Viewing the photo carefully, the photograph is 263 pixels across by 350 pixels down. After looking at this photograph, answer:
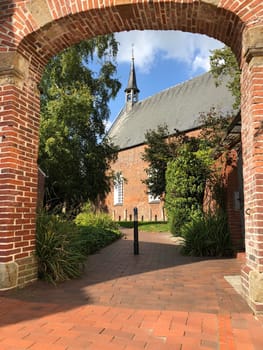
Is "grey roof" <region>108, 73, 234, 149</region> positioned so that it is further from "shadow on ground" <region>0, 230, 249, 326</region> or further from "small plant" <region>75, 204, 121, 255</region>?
"shadow on ground" <region>0, 230, 249, 326</region>

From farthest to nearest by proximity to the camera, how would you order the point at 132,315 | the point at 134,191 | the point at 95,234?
the point at 134,191 < the point at 95,234 < the point at 132,315

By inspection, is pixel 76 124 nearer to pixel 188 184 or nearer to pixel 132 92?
pixel 188 184

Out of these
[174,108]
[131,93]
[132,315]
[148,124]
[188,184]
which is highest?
[131,93]

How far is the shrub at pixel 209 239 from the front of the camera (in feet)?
26.4

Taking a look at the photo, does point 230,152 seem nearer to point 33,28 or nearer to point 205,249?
point 205,249

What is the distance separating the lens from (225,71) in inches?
571

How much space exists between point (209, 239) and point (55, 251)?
13.4ft

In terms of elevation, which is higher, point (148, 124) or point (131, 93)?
point (131, 93)

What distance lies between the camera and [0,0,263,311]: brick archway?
409cm

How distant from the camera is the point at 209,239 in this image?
Answer: 8180mm

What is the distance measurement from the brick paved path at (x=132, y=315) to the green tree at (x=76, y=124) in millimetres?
13601

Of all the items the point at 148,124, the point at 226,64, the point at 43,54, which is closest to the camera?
the point at 43,54

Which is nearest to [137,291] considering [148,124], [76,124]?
[76,124]

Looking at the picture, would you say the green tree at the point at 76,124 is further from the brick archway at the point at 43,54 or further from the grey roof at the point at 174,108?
the brick archway at the point at 43,54
